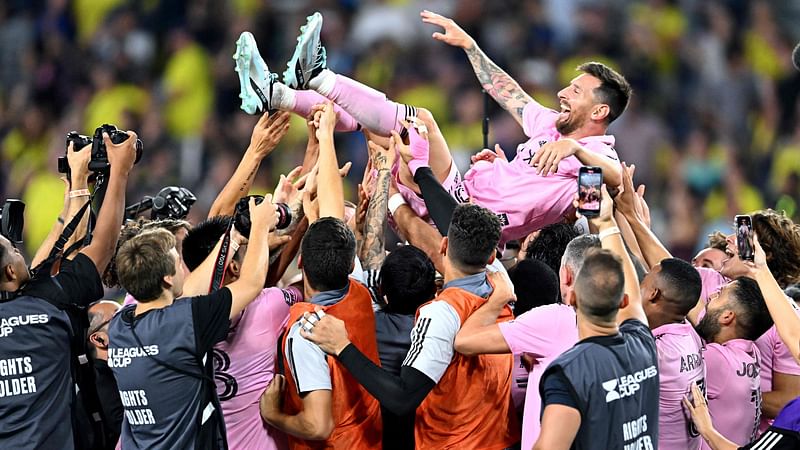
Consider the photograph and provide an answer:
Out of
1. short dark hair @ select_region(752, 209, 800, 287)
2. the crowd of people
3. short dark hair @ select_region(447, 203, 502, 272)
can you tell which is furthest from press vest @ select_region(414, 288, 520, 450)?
short dark hair @ select_region(752, 209, 800, 287)

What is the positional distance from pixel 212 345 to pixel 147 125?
6.85 metres

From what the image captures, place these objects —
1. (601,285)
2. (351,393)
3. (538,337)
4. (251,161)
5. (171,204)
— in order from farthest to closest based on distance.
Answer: (251,161), (171,204), (351,393), (538,337), (601,285)

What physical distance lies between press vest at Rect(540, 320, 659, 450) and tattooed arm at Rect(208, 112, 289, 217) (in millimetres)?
2293

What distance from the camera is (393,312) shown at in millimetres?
4891

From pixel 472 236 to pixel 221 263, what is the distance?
3.37ft

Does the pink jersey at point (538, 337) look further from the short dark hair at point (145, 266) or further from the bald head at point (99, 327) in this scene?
the bald head at point (99, 327)

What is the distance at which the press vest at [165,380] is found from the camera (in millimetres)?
4285

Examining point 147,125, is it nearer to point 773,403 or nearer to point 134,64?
point 134,64

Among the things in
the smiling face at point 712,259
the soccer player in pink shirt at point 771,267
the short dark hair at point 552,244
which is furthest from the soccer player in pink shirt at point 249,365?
the smiling face at point 712,259

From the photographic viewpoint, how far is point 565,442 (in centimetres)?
378

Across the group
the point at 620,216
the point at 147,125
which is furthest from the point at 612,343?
the point at 147,125

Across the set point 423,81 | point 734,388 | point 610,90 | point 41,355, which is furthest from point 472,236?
point 423,81

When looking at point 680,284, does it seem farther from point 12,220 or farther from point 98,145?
point 12,220

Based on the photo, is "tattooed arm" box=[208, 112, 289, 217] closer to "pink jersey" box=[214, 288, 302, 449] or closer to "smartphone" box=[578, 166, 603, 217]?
"pink jersey" box=[214, 288, 302, 449]
